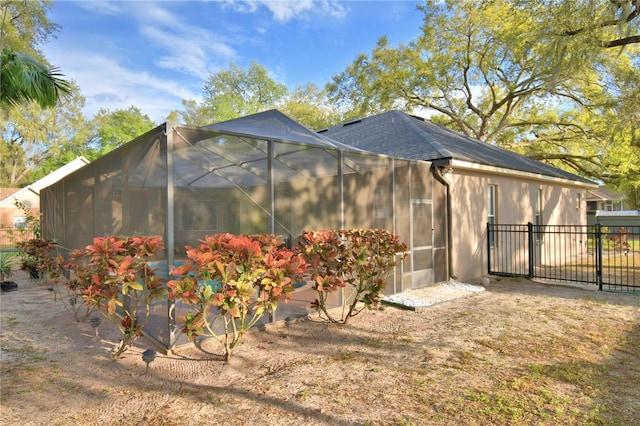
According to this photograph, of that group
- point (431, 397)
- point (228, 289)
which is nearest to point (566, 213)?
point (431, 397)

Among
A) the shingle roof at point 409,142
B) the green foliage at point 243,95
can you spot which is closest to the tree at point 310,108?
the green foliage at point 243,95

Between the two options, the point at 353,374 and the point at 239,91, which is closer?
the point at 353,374

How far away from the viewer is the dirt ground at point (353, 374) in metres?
2.72

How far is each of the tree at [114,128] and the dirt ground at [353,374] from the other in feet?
109

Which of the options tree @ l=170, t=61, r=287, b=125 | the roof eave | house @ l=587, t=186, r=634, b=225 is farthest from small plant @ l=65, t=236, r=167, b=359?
tree @ l=170, t=61, r=287, b=125

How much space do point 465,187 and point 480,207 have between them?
86cm

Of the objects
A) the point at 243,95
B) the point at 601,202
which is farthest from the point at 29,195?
the point at 601,202

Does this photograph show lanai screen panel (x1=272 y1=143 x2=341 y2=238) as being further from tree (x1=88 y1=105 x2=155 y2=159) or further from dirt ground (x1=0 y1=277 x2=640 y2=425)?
tree (x1=88 y1=105 x2=155 y2=159)

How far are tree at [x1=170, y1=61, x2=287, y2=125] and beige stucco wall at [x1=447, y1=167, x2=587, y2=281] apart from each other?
27.1 m

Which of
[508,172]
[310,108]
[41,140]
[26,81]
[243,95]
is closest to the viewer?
[26,81]

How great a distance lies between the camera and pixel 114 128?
111 feet

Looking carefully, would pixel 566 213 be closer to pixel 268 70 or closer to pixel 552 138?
pixel 552 138

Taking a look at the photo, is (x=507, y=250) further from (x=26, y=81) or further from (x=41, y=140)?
(x=41, y=140)

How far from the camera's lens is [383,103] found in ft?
68.2
